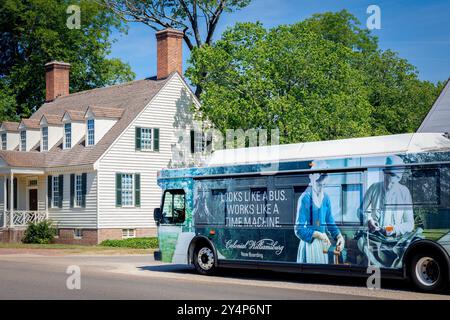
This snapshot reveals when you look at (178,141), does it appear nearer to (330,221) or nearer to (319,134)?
(319,134)

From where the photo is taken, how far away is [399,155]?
1527cm

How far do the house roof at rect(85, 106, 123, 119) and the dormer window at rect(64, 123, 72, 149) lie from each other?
2.13 meters

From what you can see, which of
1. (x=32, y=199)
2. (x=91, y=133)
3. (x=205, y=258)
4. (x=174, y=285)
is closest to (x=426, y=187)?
(x=174, y=285)

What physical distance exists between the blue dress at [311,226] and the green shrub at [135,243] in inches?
676

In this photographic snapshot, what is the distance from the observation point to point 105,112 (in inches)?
1507

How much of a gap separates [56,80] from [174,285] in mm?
33848

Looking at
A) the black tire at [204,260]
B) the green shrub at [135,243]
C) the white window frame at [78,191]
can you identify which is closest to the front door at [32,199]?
the white window frame at [78,191]

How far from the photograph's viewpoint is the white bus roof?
15688 millimetres

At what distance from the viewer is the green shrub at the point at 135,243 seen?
3338 centimetres

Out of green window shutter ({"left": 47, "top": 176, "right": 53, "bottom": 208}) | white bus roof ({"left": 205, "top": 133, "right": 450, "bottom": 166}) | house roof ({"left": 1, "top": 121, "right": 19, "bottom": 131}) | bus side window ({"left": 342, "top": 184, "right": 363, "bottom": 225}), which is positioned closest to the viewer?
white bus roof ({"left": 205, "top": 133, "right": 450, "bottom": 166})

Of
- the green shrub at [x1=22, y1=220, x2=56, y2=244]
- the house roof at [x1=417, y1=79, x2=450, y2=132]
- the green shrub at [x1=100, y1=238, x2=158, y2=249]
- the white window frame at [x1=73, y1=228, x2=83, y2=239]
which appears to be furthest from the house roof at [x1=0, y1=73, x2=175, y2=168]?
the house roof at [x1=417, y1=79, x2=450, y2=132]

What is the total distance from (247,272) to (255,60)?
1718 centimetres

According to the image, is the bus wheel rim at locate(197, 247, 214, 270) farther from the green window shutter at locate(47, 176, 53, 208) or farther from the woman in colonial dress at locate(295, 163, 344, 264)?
the green window shutter at locate(47, 176, 53, 208)

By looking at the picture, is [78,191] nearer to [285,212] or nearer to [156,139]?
[156,139]
